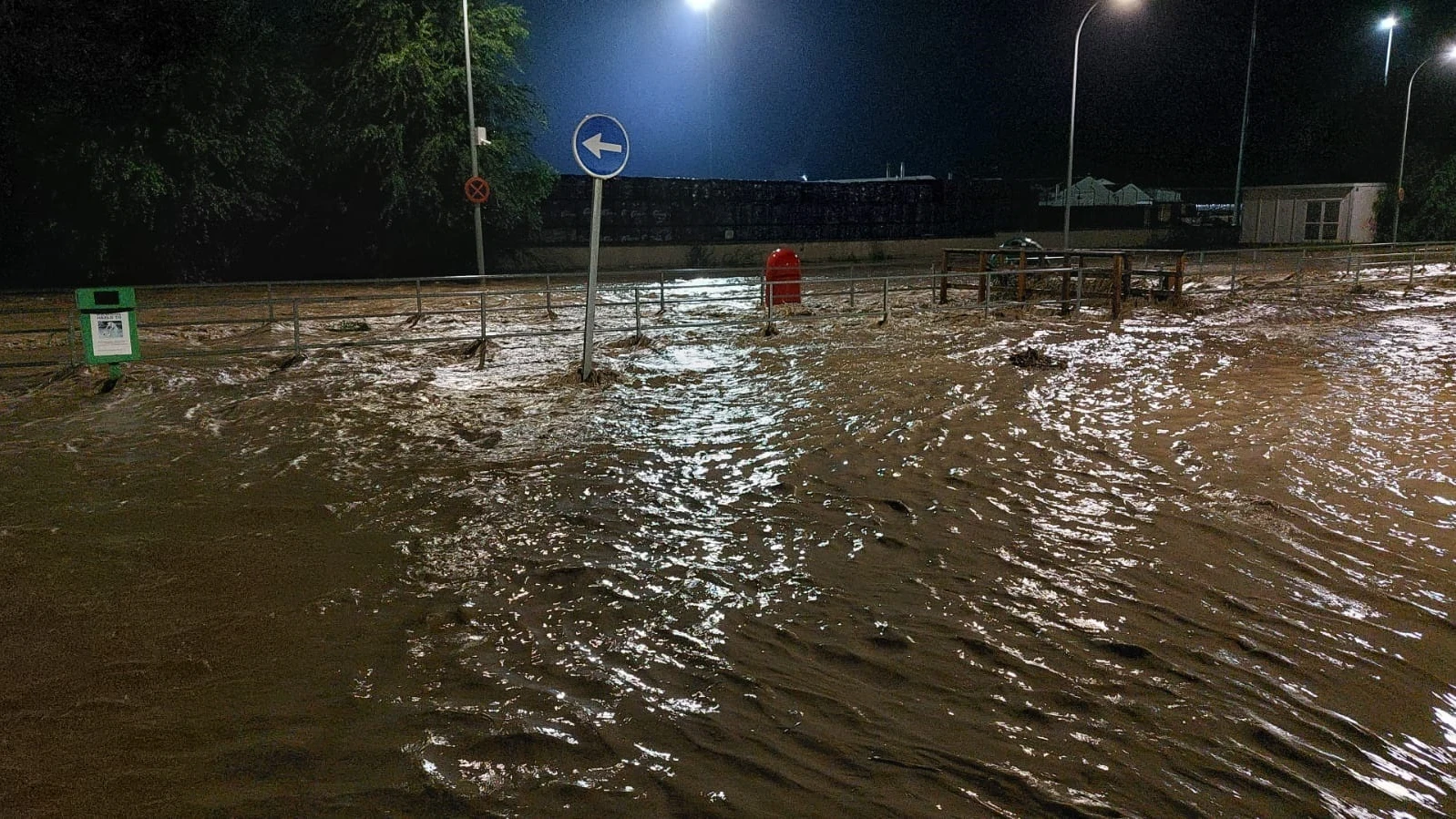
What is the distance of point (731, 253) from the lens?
3628 centimetres

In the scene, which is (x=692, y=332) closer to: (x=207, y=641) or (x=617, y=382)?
(x=617, y=382)

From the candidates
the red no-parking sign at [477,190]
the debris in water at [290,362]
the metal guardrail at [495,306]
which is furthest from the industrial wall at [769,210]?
the debris in water at [290,362]

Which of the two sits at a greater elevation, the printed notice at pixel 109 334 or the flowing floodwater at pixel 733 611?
the printed notice at pixel 109 334

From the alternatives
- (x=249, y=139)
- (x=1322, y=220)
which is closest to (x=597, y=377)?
(x=249, y=139)

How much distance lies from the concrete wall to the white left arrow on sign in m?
20.9

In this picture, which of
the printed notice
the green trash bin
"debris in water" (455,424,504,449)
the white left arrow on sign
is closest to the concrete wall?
the white left arrow on sign

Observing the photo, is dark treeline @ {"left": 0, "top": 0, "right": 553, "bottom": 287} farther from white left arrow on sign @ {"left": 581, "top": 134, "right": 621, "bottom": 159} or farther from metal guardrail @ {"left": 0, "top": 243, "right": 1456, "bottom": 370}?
white left arrow on sign @ {"left": 581, "top": 134, "right": 621, "bottom": 159}

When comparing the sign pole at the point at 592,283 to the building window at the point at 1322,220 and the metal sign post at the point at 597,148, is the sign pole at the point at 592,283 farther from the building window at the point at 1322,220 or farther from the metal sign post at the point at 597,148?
the building window at the point at 1322,220

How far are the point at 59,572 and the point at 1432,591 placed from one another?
286 inches

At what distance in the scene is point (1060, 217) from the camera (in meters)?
46.8

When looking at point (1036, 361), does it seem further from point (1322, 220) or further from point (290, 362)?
point (1322, 220)

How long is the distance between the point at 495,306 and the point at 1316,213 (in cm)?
4293

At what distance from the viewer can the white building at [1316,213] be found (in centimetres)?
4578

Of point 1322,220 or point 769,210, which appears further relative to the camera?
point 1322,220
